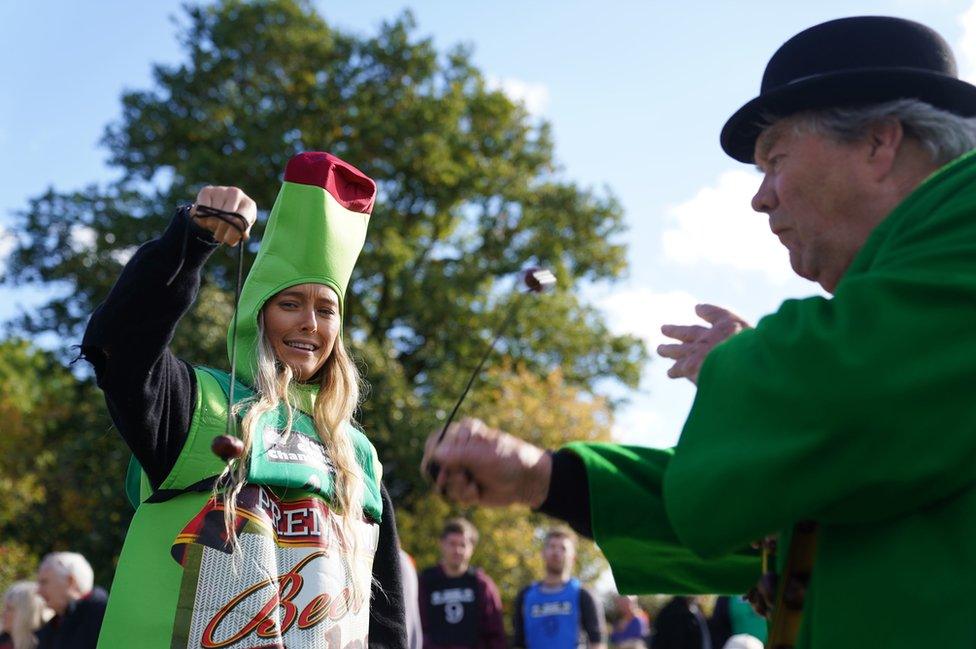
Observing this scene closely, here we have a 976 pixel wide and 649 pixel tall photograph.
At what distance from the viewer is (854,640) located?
1656 mm

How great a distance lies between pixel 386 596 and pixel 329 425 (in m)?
0.55

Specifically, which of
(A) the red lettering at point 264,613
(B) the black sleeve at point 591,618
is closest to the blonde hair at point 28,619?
(B) the black sleeve at point 591,618

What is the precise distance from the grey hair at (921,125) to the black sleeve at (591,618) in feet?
28.7

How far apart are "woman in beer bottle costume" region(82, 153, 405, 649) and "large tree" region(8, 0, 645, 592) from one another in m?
19.4

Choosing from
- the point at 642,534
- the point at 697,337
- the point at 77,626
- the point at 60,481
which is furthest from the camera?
the point at 60,481

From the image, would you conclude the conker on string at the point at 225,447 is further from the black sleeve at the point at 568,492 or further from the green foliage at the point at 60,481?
the green foliage at the point at 60,481

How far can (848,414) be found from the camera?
1.55 m

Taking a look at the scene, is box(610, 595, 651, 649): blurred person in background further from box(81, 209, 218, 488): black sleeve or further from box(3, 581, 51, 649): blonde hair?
box(81, 209, 218, 488): black sleeve

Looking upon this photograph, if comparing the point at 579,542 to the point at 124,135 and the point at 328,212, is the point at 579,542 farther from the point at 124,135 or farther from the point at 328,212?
the point at 328,212

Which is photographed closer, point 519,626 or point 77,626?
point 77,626

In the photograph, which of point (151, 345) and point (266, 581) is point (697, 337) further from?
point (151, 345)

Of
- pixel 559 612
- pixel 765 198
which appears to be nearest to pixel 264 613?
pixel 765 198

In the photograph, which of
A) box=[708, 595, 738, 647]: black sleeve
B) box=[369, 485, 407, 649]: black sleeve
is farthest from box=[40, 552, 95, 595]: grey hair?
box=[369, 485, 407, 649]: black sleeve

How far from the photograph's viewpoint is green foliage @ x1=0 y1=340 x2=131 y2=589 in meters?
22.3
